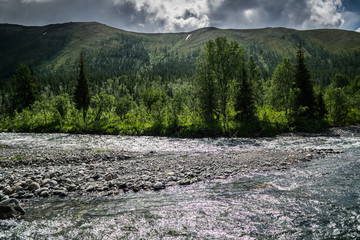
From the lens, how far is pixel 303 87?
37.7m

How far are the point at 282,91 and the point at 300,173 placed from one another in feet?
97.4

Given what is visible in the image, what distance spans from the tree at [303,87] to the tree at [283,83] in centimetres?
148

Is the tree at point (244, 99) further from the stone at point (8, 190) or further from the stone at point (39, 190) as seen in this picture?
the stone at point (8, 190)

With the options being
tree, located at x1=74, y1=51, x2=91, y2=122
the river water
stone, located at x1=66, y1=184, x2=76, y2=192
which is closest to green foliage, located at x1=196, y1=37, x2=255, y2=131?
the river water

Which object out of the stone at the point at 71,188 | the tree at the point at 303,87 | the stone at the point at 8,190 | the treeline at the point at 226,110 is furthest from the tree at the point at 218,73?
the stone at the point at 8,190

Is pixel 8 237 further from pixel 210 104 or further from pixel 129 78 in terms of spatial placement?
pixel 129 78

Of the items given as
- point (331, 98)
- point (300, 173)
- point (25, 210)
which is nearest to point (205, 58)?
point (331, 98)

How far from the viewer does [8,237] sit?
5.79m

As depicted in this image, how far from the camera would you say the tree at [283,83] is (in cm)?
3597

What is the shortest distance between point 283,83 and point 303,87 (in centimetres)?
403

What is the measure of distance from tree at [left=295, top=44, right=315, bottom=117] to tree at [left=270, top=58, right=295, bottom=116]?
148 cm

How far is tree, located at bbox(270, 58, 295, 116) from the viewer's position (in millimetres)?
35969

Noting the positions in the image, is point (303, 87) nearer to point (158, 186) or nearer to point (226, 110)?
point (226, 110)

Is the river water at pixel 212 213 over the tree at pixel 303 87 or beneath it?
beneath
